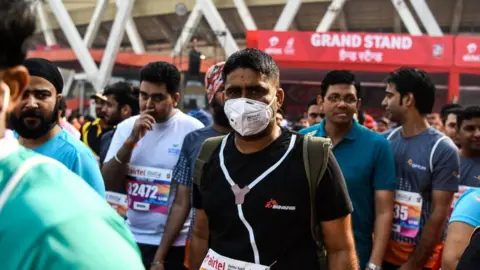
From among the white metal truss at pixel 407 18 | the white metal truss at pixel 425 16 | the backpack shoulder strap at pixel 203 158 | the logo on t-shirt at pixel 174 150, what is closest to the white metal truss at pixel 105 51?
the white metal truss at pixel 407 18

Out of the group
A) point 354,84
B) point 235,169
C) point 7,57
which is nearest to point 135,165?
point 354,84

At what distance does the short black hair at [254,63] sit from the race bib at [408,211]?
152 centimetres

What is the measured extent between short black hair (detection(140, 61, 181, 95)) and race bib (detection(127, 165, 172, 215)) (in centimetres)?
58

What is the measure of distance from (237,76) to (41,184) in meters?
1.81

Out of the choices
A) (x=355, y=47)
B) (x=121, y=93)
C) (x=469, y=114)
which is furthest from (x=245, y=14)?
(x=469, y=114)

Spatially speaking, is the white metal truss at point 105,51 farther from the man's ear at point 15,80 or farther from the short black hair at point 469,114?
the man's ear at point 15,80

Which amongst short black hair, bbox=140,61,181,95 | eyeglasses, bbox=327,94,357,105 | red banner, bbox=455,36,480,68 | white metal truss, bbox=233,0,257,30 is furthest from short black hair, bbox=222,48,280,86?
white metal truss, bbox=233,0,257,30

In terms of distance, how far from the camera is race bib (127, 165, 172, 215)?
14.1 feet

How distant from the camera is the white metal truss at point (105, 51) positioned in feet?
99.6

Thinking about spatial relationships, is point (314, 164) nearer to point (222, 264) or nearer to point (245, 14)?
point (222, 264)

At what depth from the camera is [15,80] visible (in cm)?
109

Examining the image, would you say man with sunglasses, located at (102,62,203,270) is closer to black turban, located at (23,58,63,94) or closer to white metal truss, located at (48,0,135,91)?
black turban, located at (23,58,63,94)

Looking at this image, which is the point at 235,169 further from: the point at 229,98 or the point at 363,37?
the point at 363,37

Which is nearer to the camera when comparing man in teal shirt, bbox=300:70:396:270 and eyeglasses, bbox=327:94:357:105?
man in teal shirt, bbox=300:70:396:270
